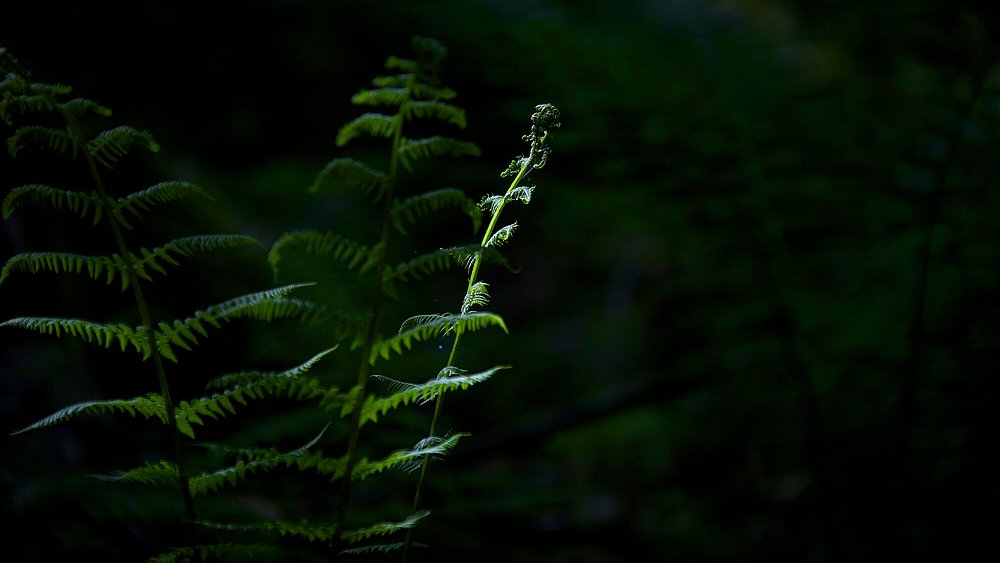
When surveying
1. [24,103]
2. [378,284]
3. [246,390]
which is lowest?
[246,390]

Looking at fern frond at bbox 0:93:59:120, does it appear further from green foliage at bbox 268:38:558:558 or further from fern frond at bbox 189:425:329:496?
fern frond at bbox 189:425:329:496

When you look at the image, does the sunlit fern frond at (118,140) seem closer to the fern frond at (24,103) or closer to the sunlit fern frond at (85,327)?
the fern frond at (24,103)

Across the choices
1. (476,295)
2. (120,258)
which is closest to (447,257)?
(476,295)

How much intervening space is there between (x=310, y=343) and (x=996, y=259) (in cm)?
164

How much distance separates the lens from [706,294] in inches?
74.3

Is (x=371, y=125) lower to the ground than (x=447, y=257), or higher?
higher

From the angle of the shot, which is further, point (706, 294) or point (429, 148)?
point (706, 294)

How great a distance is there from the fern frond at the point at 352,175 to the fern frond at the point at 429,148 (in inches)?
1.5

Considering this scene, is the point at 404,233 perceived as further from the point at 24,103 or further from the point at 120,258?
the point at 24,103

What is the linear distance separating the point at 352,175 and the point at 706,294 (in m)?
1.37

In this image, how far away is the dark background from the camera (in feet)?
4.50

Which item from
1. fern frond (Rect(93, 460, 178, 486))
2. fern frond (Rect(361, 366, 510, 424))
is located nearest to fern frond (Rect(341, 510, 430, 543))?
fern frond (Rect(361, 366, 510, 424))

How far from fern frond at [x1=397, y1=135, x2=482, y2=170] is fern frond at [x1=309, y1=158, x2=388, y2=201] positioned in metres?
0.04

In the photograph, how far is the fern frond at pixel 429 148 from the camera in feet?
2.55
